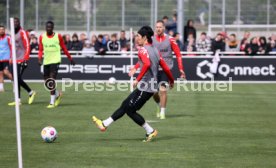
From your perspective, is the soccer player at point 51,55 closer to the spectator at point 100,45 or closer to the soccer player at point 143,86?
the soccer player at point 143,86

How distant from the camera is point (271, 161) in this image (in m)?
11.9

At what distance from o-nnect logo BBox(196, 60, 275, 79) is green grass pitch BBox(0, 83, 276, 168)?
7.15 metres

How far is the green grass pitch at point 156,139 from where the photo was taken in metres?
11.9

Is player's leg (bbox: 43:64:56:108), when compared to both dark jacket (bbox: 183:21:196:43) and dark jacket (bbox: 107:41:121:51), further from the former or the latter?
dark jacket (bbox: 183:21:196:43)

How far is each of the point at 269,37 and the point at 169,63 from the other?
51.5 ft

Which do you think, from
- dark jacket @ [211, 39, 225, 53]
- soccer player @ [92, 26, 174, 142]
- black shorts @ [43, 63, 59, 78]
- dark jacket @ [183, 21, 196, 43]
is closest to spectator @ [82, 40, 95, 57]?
dark jacket @ [183, 21, 196, 43]

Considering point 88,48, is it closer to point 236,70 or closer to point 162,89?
point 236,70

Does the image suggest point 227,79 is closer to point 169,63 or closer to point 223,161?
point 169,63

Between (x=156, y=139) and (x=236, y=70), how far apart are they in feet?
54.3

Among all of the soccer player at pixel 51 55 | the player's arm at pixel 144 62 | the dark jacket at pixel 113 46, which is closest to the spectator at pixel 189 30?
the dark jacket at pixel 113 46

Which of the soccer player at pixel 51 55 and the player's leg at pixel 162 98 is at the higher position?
the soccer player at pixel 51 55

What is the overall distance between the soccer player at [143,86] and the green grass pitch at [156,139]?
0.32 m

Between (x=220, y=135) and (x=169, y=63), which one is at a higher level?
(x=169, y=63)

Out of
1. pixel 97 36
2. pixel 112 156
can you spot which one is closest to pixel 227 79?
pixel 97 36
